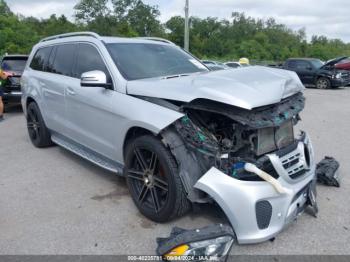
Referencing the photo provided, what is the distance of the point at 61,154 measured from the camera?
5.87m

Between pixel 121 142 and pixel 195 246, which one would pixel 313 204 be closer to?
pixel 195 246

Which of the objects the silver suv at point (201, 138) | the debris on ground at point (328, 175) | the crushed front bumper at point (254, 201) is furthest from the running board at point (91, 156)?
the debris on ground at point (328, 175)

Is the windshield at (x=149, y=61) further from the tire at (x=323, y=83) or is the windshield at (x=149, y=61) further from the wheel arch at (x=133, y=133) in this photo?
the tire at (x=323, y=83)

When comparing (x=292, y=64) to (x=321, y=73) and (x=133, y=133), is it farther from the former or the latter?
(x=133, y=133)

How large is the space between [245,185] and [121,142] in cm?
152

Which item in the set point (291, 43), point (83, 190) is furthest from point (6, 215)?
point (291, 43)

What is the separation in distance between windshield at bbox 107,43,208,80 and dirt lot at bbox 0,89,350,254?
4.93ft

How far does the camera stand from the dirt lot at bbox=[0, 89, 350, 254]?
10.3 ft

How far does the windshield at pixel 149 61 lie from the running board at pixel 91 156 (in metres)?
1.06

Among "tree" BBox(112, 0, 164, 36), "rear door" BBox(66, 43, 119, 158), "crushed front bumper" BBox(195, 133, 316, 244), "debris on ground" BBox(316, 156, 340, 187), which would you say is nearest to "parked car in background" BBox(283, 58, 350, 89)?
"debris on ground" BBox(316, 156, 340, 187)

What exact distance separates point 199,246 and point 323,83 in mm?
17558

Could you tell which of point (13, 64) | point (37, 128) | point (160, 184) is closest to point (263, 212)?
point (160, 184)

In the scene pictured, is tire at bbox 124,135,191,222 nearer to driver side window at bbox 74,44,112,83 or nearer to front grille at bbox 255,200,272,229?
front grille at bbox 255,200,272,229

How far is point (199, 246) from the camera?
8.52 ft
